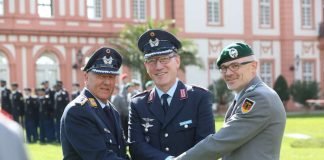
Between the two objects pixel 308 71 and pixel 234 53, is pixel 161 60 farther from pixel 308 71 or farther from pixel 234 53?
pixel 308 71

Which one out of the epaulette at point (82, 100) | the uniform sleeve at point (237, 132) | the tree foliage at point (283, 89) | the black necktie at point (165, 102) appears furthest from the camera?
the tree foliage at point (283, 89)

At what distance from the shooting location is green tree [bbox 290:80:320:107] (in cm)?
3341

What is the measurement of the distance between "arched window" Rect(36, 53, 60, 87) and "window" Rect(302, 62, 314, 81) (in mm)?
14165

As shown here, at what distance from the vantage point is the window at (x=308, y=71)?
118 ft

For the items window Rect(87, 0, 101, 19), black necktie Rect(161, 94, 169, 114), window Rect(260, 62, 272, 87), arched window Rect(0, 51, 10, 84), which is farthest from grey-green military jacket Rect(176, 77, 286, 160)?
window Rect(260, 62, 272, 87)

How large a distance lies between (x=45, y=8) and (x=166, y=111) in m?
25.7

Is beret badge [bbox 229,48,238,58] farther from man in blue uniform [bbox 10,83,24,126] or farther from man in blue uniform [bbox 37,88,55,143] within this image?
man in blue uniform [bbox 10,83,24,126]

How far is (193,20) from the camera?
107 ft

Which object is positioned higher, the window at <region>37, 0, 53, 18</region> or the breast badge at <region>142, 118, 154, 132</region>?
the window at <region>37, 0, 53, 18</region>

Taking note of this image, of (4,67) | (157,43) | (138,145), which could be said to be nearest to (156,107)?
(138,145)

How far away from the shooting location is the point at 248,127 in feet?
10.9

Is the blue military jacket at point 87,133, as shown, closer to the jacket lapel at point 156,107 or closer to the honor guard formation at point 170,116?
the honor guard formation at point 170,116

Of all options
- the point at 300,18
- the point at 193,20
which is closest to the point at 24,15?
the point at 193,20

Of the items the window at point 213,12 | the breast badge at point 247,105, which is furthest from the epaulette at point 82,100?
the window at point 213,12
